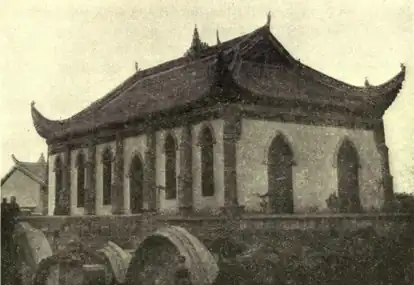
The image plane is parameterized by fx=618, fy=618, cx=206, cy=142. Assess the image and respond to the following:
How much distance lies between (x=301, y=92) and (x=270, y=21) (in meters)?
3.02

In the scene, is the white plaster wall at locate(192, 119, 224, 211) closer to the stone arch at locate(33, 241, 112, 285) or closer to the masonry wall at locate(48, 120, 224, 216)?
the masonry wall at locate(48, 120, 224, 216)

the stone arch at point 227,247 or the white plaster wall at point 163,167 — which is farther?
the white plaster wall at point 163,167

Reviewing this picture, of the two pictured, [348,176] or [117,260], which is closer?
[117,260]

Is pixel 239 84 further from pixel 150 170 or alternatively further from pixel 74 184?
pixel 74 184

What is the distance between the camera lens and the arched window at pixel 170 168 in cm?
1298

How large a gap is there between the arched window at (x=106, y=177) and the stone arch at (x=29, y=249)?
4.58 meters

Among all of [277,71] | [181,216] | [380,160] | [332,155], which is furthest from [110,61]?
[380,160]

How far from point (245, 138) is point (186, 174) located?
4.61ft

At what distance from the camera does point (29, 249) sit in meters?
10.5

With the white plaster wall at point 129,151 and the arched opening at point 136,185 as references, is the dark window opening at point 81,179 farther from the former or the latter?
the arched opening at point 136,185

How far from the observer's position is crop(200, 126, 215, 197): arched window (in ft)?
39.4

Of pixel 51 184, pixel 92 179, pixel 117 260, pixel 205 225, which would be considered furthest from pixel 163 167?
pixel 51 184

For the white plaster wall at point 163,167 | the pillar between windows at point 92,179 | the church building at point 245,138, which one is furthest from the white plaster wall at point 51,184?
the white plaster wall at point 163,167

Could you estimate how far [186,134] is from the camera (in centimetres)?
1247
